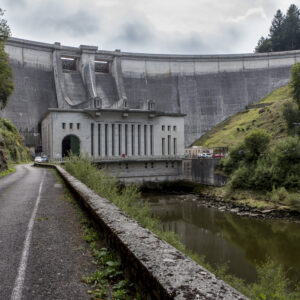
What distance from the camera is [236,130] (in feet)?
196

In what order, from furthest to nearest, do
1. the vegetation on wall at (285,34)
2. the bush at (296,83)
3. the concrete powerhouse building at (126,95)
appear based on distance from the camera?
the vegetation on wall at (285,34) < the bush at (296,83) < the concrete powerhouse building at (126,95)

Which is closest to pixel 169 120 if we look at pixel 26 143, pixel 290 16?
pixel 26 143

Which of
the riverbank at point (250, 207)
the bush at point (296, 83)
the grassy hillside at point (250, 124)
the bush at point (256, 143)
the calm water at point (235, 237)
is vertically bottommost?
the calm water at point (235, 237)

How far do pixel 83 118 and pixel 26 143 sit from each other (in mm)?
15981

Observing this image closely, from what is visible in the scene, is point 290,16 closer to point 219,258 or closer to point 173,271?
point 219,258

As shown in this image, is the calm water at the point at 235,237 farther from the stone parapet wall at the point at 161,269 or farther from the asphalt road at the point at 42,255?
the stone parapet wall at the point at 161,269

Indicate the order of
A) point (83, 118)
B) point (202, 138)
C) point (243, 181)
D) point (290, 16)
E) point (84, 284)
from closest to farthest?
point (84, 284) → point (243, 181) → point (83, 118) → point (202, 138) → point (290, 16)

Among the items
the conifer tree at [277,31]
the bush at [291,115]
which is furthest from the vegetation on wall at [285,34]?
the bush at [291,115]

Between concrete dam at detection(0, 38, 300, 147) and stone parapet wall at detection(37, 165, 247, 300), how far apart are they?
51.4m

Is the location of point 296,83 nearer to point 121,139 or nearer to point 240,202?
point 240,202

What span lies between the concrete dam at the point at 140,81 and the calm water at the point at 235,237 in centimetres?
3500

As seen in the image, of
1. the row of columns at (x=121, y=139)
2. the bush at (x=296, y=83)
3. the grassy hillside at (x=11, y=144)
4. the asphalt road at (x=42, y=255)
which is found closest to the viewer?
the asphalt road at (x=42, y=255)

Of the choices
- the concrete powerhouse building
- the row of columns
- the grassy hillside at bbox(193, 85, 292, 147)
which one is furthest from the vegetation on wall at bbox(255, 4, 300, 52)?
the row of columns

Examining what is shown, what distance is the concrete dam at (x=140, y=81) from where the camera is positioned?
57438mm
